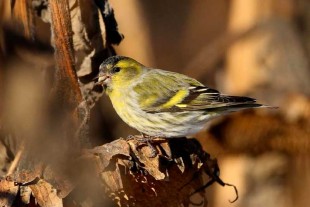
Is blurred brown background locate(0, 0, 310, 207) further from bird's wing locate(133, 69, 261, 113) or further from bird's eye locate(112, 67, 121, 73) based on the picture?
bird's eye locate(112, 67, 121, 73)

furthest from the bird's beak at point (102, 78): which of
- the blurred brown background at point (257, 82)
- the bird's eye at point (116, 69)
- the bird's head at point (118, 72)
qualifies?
the blurred brown background at point (257, 82)

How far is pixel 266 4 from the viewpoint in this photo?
4.62 meters

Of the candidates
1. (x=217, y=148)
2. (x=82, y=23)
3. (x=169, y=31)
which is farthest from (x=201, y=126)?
(x=169, y=31)

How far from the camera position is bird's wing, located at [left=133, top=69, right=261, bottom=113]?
342cm

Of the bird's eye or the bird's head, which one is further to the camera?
the bird's eye

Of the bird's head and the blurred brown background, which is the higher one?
the bird's head

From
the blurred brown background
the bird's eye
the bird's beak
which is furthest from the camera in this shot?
the blurred brown background

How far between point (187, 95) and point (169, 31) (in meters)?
2.68

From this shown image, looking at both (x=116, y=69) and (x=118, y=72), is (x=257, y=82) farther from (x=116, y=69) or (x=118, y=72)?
(x=116, y=69)

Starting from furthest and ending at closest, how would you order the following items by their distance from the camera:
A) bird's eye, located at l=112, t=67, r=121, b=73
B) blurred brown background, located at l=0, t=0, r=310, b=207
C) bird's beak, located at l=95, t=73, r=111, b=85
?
blurred brown background, located at l=0, t=0, r=310, b=207, bird's eye, located at l=112, t=67, r=121, b=73, bird's beak, located at l=95, t=73, r=111, b=85

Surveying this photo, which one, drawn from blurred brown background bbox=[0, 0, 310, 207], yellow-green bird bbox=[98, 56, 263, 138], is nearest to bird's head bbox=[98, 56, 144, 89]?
yellow-green bird bbox=[98, 56, 263, 138]

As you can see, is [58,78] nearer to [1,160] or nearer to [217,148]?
[1,160]

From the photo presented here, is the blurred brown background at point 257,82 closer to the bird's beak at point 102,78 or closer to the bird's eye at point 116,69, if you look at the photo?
the bird's eye at point 116,69

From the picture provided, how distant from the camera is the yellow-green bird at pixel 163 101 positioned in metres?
3.39
